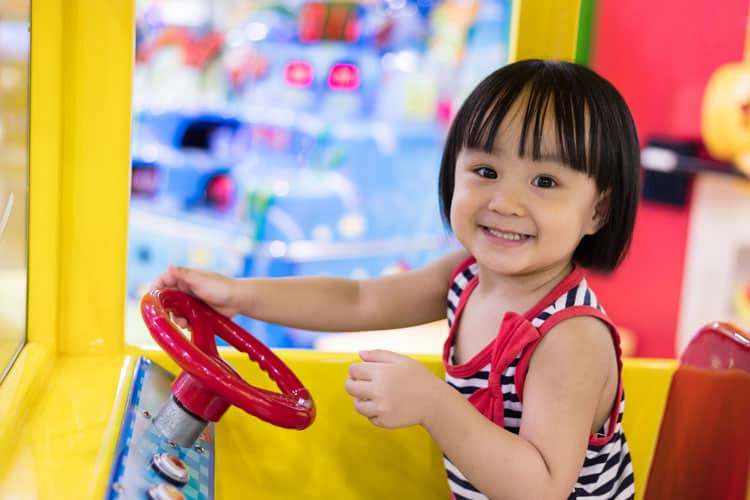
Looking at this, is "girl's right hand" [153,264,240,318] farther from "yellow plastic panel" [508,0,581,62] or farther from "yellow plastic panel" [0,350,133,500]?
"yellow plastic panel" [508,0,581,62]

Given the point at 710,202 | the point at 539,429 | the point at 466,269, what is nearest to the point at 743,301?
the point at 710,202

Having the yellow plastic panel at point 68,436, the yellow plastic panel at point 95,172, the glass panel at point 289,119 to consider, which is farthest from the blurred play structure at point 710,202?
the yellow plastic panel at point 68,436

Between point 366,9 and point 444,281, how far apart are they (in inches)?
75.5

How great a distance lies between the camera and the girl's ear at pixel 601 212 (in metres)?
0.90

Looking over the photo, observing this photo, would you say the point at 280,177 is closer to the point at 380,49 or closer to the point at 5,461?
the point at 380,49

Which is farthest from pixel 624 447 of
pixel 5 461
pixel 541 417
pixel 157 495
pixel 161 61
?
pixel 161 61

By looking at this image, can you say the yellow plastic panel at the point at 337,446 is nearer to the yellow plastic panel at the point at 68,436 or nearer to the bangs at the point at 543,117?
the yellow plastic panel at the point at 68,436

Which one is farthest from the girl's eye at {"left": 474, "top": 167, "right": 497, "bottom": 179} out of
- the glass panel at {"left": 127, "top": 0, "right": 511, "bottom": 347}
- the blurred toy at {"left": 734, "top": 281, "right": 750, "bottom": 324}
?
the blurred toy at {"left": 734, "top": 281, "right": 750, "bottom": 324}

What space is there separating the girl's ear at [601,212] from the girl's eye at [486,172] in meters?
0.11

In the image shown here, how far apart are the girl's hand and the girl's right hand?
255mm

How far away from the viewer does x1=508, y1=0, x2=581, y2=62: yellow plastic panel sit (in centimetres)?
106

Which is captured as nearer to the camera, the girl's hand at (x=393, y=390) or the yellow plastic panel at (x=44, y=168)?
the girl's hand at (x=393, y=390)

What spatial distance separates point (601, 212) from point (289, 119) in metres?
2.05

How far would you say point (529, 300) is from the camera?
3.09 ft
